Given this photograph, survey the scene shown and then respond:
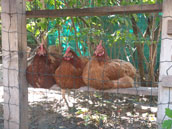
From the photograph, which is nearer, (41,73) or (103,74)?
(103,74)

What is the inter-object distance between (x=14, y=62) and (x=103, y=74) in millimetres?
1144

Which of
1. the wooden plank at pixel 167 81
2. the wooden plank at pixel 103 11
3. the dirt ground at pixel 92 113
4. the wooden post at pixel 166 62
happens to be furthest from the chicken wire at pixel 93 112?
the wooden plank at pixel 167 81

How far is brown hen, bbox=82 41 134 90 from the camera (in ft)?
7.58

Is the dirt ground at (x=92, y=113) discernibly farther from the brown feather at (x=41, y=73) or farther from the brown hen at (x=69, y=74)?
the brown hen at (x=69, y=74)

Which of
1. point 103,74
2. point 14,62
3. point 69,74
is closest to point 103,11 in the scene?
point 103,74

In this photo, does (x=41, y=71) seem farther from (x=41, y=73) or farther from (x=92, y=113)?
(x=92, y=113)

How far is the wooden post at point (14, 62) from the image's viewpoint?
2.26 meters

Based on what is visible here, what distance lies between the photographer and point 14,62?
2338 mm

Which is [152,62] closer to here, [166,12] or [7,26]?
[166,12]

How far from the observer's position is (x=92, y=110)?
430 centimetres

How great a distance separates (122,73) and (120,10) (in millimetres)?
855

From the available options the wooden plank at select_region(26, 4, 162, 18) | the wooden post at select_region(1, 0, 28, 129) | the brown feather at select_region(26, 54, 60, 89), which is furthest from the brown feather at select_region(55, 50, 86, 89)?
the wooden plank at select_region(26, 4, 162, 18)

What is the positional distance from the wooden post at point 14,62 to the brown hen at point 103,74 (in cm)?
84

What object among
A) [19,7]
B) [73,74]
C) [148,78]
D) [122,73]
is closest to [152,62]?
[148,78]
